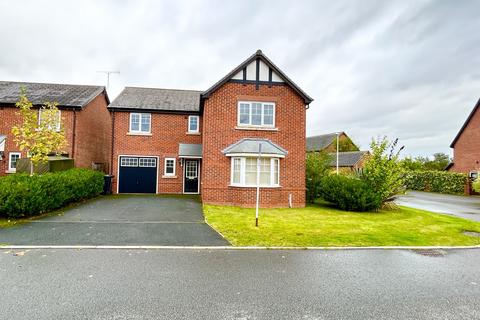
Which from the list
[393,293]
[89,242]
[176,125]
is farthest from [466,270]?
[176,125]

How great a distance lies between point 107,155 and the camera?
2672 cm

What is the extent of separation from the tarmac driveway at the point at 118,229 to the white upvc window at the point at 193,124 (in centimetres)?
943

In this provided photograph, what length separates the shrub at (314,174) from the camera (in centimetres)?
1720

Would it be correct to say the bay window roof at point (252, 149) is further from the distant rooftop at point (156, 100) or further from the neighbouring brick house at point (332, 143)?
the neighbouring brick house at point (332, 143)

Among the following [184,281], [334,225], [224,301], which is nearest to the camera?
[224,301]

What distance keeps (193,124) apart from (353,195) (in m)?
12.4

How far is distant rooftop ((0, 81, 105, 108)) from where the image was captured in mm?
19953

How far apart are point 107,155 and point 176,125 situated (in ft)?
32.6

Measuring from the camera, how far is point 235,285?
4996mm

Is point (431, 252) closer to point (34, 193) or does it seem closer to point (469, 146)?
point (34, 193)

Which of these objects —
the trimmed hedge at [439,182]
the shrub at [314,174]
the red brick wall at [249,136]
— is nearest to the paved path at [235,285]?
the red brick wall at [249,136]

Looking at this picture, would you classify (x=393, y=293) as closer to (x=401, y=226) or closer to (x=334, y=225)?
(x=334, y=225)


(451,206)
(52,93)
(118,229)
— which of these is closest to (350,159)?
(451,206)

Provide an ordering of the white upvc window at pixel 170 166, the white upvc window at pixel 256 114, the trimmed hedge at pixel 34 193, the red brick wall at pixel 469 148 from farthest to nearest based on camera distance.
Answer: the red brick wall at pixel 469 148 → the white upvc window at pixel 170 166 → the white upvc window at pixel 256 114 → the trimmed hedge at pixel 34 193
